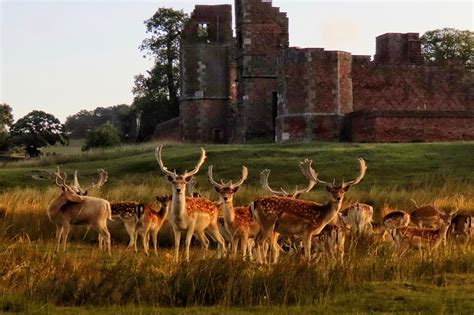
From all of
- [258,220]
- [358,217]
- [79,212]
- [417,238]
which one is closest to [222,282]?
[258,220]

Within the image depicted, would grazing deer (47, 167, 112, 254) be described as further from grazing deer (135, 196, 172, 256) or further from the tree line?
the tree line

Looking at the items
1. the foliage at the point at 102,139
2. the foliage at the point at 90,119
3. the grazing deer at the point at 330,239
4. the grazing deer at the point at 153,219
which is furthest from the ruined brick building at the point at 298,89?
the foliage at the point at 90,119

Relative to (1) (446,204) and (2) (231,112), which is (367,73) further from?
(1) (446,204)

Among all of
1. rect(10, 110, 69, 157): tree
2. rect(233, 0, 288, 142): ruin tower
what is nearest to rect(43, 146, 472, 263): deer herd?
rect(233, 0, 288, 142): ruin tower

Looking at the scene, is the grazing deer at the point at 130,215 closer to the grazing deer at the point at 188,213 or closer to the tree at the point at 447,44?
the grazing deer at the point at 188,213

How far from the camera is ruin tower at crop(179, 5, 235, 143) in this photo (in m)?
64.7

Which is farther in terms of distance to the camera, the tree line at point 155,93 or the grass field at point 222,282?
the tree line at point 155,93

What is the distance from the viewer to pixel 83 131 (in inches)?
5561

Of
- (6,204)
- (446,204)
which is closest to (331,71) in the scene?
(446,204)

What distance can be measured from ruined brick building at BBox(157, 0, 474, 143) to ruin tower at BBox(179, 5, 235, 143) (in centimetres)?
7

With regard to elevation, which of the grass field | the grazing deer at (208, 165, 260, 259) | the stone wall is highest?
the stone wall

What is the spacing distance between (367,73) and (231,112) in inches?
471

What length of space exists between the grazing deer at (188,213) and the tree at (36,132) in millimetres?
61852

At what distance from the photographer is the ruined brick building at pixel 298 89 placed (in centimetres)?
5091
